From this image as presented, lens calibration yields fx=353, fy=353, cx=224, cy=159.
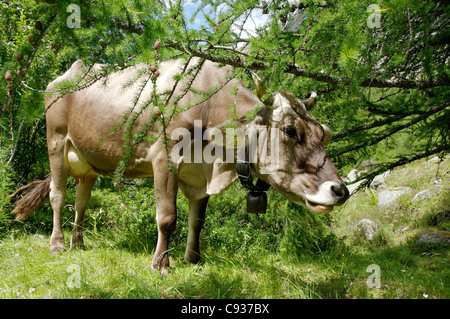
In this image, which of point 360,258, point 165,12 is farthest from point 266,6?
point 360,258

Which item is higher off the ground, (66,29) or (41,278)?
(66,29)

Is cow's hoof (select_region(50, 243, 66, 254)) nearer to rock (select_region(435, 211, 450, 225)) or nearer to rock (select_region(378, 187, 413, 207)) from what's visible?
rock (select_region(435, 211, 450, 225))

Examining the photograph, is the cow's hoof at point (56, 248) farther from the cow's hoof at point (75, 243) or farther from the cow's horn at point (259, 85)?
the cow's horn at point (259, 85)

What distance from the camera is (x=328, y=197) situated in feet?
8.65

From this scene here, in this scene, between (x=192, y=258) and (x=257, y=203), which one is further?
(x=192, y=258)

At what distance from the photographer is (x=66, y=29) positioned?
173 cm

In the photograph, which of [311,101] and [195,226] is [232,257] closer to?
[195,226]

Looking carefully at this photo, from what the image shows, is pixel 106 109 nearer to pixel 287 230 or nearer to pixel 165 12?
pixel 165 12

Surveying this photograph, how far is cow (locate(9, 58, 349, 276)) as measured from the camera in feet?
8.30

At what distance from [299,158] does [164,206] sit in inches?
54.2

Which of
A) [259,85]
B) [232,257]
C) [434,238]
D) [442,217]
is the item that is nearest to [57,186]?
[232,257]

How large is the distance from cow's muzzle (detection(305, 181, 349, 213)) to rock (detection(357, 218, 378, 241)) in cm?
459

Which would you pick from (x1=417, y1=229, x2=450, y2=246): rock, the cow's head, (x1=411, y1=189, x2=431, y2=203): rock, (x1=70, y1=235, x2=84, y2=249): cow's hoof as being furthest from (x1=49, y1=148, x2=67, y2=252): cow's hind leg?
(x1=411, y1=189, x2=431, y2=203): rock

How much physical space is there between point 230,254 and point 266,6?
2.99 m
